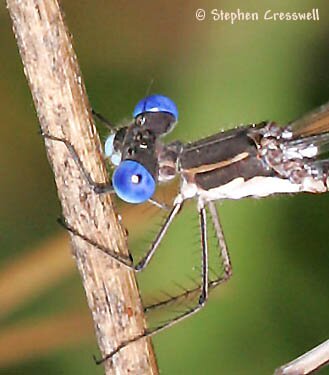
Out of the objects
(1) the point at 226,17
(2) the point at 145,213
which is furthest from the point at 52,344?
(1) the point at 226,17

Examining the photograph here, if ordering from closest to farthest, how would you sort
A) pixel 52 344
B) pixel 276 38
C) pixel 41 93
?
1. pixel 41 93
2. pixel 52 344
3. pixel 276 38

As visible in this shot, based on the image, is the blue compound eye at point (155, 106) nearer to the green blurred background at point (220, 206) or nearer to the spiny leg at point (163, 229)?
the spiny leg at point (163, 229)

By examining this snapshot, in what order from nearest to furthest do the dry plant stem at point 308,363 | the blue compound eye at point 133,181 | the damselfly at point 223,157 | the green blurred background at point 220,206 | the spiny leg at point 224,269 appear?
1. the blue compound eye at point 133,181
2. the damselfly at point 223,157
3. the dry plant stem at point 308,363
4. the spiny leg at point 224,269
5. the green blurred background at point 220,206

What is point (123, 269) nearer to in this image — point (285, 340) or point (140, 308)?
point (140, 308)

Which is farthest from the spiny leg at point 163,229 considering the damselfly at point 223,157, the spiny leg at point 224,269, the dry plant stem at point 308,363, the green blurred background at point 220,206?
the green blurred background at point 220,206

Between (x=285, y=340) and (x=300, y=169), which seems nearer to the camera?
(x=300, y=169)

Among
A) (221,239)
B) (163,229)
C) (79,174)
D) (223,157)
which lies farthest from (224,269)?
(79,174)
